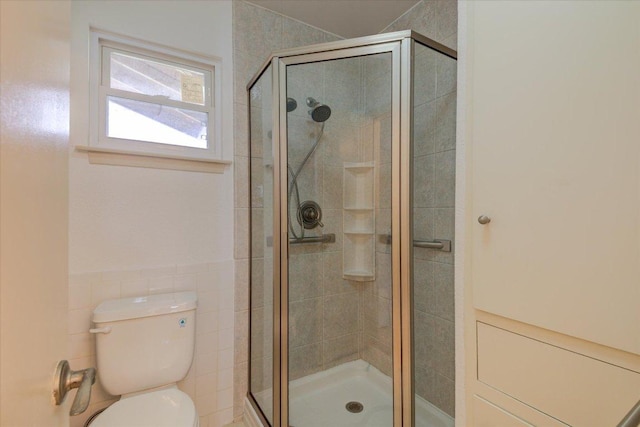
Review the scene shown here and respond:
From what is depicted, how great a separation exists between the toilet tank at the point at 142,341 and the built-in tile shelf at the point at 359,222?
0.86 metres

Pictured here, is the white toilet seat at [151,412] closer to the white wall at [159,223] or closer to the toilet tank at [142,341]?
the toilet tank at [142,341]

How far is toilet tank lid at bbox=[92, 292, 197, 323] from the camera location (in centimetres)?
126

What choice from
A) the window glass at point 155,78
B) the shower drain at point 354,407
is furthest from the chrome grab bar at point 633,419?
Result: the window glass at point 155,78

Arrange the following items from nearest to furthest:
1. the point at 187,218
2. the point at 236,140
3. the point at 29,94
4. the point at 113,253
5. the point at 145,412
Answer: the point at 29,94, the point at 145,412, the point at 113,253, the point at 187,218, the point at 236,140

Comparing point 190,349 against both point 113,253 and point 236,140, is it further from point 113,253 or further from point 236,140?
point 236,140

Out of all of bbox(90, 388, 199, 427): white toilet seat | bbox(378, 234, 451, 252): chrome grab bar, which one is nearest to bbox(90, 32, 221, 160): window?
bbox(378, 234, 451, 252): chrome grab bar

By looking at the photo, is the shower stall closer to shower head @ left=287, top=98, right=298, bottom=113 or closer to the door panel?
shower head @ left=287, top=98, right=298, bottom=113

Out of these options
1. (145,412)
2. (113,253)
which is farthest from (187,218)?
(145,412)

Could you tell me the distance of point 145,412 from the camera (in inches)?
45.4

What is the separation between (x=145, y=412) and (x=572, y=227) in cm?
156

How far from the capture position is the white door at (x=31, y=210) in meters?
0.29

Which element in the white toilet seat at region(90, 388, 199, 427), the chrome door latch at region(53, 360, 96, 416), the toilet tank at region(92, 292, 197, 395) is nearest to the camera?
the chrome door latch at region(53, 360, 96, 416)

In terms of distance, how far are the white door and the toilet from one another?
0.86 m

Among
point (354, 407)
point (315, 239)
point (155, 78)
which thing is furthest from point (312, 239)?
point (155, 78)
